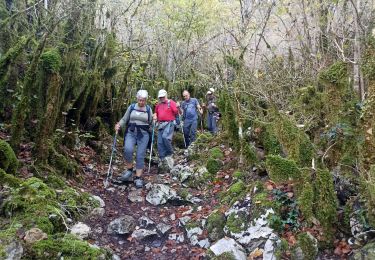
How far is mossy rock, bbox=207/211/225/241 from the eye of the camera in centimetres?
578

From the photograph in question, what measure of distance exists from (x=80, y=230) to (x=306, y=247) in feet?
10.9

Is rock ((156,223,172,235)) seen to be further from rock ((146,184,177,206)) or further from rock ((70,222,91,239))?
rock ((70,222,91,239))

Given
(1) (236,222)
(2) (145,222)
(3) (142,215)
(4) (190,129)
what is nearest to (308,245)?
(1) (236,222)

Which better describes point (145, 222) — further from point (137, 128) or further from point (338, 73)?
point (338, 73)

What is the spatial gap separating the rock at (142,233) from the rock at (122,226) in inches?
4.7

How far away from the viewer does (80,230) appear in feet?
18.5

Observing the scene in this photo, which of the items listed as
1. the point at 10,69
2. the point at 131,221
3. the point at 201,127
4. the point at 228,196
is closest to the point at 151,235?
the point at 131,221

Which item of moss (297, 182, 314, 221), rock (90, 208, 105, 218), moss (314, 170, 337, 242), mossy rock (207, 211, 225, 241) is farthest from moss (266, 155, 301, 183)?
rock (90, 208, 105, 218)

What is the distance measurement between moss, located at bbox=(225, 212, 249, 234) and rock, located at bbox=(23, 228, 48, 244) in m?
2.68

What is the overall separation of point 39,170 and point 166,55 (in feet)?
61.4

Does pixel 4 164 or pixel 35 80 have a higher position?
pixel 35 80

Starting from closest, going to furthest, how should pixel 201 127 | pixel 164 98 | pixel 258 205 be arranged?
pixel 258 205
pixel 164 98
pixel 201 127

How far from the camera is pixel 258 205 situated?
18.9 ft

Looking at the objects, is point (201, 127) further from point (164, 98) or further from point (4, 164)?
point (4, 164)
